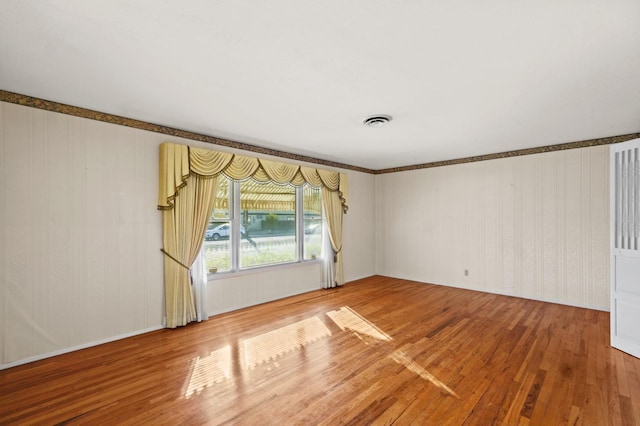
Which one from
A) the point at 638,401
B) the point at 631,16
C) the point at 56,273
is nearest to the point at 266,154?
the point at 56,273

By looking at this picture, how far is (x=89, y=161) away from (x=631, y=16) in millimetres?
4686

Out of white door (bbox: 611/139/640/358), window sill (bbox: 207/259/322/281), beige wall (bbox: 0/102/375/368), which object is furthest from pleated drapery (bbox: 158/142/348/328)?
white door (bbox: 611/139/640/358)

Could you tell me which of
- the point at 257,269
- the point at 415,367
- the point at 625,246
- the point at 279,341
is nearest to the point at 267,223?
the point at 257,269

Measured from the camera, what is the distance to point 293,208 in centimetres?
538

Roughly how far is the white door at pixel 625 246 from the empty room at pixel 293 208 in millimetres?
22

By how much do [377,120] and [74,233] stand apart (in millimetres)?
3590

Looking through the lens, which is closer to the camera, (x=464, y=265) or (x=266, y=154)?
(x=266, y=154)

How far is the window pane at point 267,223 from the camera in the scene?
15.1ft

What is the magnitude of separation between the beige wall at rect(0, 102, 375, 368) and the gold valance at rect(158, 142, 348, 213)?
0.60 feet

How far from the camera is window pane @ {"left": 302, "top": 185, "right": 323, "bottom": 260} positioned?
18.2 ft

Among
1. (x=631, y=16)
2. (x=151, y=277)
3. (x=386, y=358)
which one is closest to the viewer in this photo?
(x=631, y=16)

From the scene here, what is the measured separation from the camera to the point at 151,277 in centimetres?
363

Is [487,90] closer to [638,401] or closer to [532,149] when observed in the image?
[638,401]

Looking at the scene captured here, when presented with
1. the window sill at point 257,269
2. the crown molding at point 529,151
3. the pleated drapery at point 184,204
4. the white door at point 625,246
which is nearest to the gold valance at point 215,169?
the pleated drapery at point 184,204
